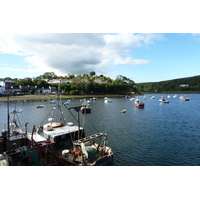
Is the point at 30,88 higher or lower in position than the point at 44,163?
higher

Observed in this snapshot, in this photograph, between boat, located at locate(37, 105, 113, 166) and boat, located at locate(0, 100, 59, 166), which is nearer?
boat, located at locate(0, 100, 59, 166)

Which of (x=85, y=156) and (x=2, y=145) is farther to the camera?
(x=2, y=145)

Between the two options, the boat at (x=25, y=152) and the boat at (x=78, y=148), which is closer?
the boat at (x=25, y=152)

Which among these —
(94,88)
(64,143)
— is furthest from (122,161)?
(94,88)

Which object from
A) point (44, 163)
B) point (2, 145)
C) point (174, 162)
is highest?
point (2, 145)

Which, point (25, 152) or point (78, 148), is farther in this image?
point (78, 148)

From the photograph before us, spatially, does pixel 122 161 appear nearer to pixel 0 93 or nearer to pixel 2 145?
pixel 2 145

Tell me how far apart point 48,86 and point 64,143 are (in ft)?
544

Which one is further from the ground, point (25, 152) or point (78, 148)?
point (25, 152)

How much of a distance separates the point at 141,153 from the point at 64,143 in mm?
12270

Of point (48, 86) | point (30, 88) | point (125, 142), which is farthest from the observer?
point (48, 86)

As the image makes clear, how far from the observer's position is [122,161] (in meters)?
21.8

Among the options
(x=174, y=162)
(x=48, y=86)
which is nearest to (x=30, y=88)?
(x=48, y=86)

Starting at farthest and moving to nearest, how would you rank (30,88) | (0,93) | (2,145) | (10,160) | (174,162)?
(30,88) < (0,93) < (174,162) < (2,145) < (10,160)
